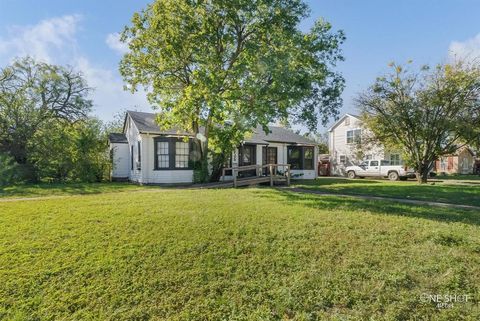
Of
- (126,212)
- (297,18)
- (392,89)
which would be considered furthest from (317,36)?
(126,212)

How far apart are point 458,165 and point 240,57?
1531 inches

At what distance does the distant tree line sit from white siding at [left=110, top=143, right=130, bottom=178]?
0.65m

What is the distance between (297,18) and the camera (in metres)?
11.9

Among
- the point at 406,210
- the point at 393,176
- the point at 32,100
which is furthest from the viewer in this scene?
the point at 393,176

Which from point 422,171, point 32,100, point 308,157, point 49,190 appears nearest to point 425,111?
point 422,171

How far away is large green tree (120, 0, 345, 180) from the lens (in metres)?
11.1

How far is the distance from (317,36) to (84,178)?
15.5 m

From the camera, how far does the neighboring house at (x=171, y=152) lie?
16.0 meters

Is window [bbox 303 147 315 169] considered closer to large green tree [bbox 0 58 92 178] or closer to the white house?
the white house

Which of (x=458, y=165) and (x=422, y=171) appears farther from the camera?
(x=458, y=165)

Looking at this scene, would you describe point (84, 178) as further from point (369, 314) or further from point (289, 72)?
point (369, 314)

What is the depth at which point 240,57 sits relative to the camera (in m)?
12.6

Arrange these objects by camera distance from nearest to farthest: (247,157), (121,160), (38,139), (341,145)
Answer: (38,139) → (247,157) → (121,160) → (341,145)

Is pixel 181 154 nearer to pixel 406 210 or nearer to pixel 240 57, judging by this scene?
pixel 240 57
